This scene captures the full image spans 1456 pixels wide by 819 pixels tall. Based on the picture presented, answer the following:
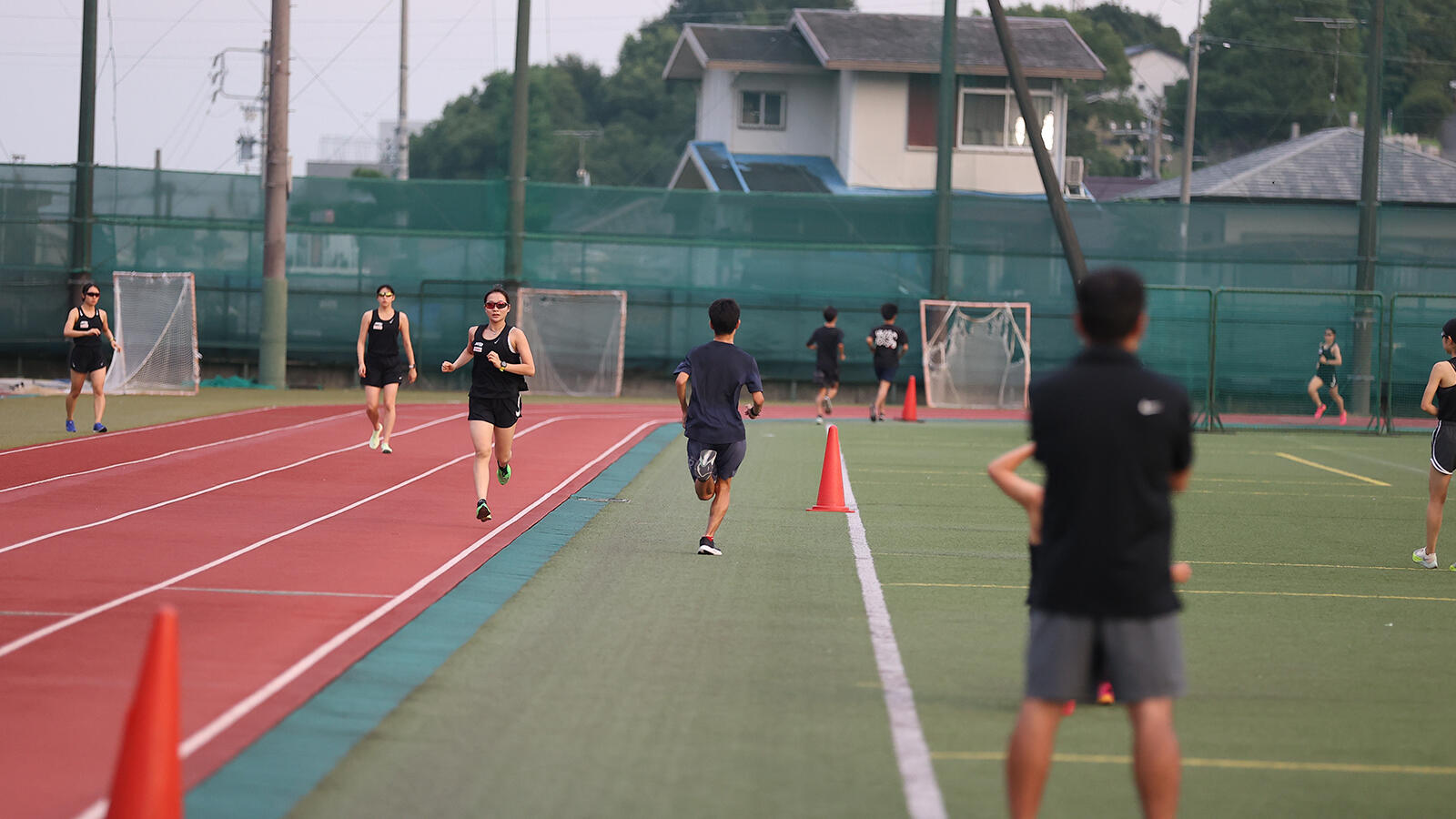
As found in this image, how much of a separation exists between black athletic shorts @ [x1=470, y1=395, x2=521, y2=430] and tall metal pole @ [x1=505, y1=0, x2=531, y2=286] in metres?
18.2

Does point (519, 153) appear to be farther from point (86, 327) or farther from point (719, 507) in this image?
point (719, 507)

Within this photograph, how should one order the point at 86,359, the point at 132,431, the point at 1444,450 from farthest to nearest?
the point at 132,431
the point at 86,359
the point at 1444,450

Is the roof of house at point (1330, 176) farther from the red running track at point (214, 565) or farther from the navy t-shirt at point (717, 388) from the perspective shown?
the navy t-shirt at point (717, 388)

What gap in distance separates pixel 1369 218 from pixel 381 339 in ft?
69.3

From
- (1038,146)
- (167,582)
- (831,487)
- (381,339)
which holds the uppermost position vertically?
(1038,146)

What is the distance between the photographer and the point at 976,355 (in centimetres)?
3098

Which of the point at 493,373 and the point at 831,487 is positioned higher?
the point at 493,373

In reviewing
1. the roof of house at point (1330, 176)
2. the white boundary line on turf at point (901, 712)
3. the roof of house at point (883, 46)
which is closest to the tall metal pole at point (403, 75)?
the roof of house at point (883, 46)

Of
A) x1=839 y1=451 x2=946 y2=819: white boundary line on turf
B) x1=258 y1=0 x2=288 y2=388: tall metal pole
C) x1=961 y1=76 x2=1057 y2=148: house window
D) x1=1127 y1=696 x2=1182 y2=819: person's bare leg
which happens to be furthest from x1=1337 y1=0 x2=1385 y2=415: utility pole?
x1=1127 y1=696 x2=1182 y2=819: person's bare leg

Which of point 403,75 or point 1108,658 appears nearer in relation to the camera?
point 1108,658

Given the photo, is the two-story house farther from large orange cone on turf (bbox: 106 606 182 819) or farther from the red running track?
large orange cone on turf (bbox: 106 606 182 819)

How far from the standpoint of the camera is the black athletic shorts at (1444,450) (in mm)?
11547

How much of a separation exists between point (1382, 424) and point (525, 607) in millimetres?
23987

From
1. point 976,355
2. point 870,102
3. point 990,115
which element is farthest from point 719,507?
point 990,115
